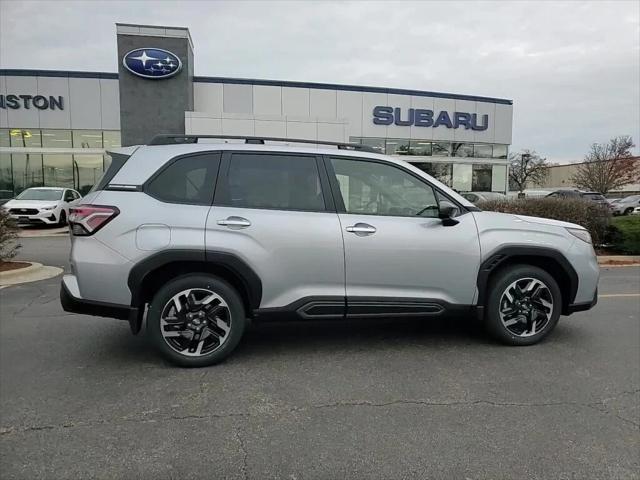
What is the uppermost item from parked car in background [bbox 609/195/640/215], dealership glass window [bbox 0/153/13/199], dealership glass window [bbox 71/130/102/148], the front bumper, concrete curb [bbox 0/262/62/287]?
dealership glass window [bbox 71/130/102/148]

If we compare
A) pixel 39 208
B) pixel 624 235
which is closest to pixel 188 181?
pixel 624 235

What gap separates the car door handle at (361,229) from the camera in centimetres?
421

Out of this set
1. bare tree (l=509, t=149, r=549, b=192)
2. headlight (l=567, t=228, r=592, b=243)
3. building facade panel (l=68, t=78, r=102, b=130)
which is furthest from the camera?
A: bare tree (l=509, t=149, r=549, b=192)

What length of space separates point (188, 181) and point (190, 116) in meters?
15.8

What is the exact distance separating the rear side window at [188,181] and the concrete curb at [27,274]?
5.42 m

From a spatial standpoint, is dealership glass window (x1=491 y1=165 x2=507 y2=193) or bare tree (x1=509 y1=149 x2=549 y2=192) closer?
dealership glass window (x1=491 y1=165 x2=507 y2=193)

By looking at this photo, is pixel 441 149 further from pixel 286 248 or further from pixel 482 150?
pixel 286 248

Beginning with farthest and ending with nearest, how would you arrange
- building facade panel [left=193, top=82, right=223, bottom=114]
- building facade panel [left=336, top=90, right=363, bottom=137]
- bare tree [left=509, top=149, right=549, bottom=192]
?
1. bare tree [left=509, top=149, right=549, bottom=192]
2. building facade panel [left=336, top=90, right=363, bottom=137]
3. building facade panel [left=193, top=82, right=223, bottom=114]

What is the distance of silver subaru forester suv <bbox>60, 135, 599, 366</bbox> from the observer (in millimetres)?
3959

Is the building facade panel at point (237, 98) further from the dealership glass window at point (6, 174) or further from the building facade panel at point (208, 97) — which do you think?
the dealership glass window at point (6, 174)

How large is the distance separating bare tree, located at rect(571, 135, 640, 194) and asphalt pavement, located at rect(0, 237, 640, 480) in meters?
53.0

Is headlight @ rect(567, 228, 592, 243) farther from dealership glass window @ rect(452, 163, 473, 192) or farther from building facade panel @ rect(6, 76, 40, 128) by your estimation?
building facade panel @ rect(6, 76, 40, 128)

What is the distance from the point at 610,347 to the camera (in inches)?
191

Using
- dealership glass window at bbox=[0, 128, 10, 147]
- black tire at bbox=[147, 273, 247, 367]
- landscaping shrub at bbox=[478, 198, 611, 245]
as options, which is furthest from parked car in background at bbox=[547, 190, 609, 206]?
dealership glass window at bbox=[0, 128, 10, 147]
